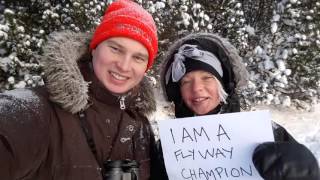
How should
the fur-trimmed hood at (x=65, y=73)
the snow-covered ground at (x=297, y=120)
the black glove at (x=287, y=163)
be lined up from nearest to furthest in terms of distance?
the black glove at (x=287, y=163) → the fur-trimmed hood at (x=65, y=73) → the snow-covered ground at (x=297, y=120)

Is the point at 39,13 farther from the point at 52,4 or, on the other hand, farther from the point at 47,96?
the point at 47,96

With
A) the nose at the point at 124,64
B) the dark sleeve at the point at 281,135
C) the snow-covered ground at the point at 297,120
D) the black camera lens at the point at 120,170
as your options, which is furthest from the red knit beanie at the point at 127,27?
the snow-covered ground at the point at 297,120

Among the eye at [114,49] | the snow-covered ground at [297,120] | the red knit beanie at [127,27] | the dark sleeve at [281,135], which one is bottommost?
the snow-covered ground at [297,120]

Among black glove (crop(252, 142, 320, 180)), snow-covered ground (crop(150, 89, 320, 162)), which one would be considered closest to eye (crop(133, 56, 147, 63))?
black glove (crop(252, 142, 320, 180))

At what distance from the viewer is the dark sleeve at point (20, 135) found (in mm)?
1742

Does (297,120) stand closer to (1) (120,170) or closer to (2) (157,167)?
(2) (157,167)

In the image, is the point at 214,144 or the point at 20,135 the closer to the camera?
the point at 20,135

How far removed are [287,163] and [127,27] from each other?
984 mm

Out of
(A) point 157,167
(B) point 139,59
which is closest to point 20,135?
(B) point 139,59

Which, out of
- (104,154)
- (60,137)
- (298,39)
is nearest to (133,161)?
(104,154)

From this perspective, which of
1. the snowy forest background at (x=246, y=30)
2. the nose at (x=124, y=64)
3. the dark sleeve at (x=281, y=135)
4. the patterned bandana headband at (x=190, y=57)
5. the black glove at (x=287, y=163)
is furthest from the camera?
the snowy forest background at (x=246, y=30)

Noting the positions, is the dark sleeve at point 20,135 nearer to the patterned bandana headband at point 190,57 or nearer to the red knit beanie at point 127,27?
the red knit beanie at point 127,27

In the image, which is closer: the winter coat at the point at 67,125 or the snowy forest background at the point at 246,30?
the winter coat at the point at 67,125

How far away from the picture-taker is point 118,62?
2.11 metres
